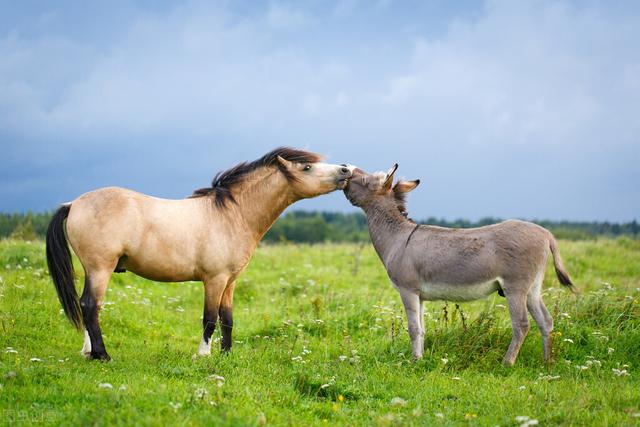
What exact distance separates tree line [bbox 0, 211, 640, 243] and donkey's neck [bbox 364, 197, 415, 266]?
6.07m

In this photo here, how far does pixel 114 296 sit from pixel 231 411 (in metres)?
7.18

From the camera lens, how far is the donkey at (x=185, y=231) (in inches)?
303

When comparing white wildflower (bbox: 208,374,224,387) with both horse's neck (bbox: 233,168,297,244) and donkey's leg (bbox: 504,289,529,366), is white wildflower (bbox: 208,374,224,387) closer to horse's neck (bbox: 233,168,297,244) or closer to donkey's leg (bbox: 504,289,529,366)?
horse's neck (bbox: 233,168,297,244)

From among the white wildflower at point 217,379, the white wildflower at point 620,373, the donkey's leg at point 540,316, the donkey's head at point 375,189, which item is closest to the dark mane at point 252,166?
the donkey's head at point 375,189

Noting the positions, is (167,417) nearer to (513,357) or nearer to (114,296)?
(513,357)

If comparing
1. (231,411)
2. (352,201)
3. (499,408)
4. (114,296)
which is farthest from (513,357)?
(114,296)

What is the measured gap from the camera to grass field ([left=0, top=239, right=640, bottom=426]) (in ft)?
19.2

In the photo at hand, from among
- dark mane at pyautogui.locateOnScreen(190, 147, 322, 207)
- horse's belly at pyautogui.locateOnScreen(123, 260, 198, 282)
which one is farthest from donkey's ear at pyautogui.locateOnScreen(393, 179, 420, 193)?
horse's belly at pyautogui.locateOnScreen(123, 260, 198, 282)

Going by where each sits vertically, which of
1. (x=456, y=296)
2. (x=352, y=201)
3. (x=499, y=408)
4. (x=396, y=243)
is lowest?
(x=499, y=408)

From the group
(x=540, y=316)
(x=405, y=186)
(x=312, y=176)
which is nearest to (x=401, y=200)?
(x=405, y=186)

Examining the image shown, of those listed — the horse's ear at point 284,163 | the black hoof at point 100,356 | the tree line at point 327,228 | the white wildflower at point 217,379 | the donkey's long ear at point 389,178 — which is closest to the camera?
the white wildflower at point 217,379

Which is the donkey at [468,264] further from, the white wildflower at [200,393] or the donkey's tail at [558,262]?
the white wildflower at [200,393]

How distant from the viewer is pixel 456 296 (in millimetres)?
7898

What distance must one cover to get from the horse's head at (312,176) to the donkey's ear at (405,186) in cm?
71
